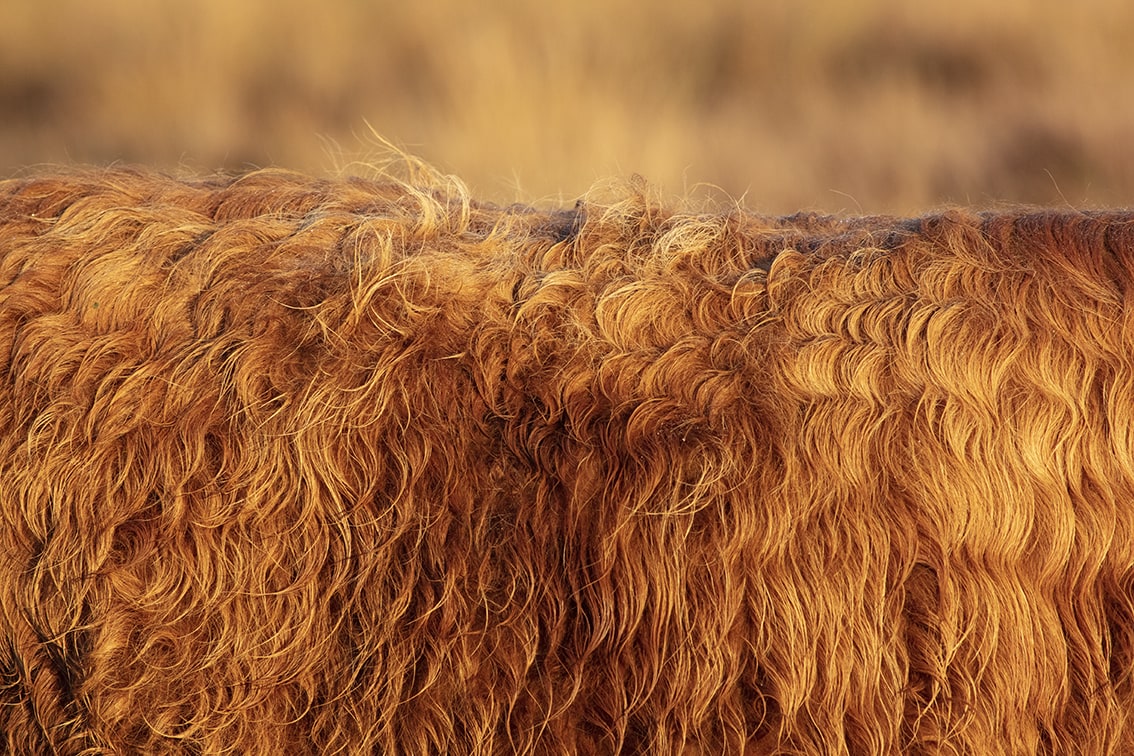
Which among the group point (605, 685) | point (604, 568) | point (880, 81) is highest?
point (880, 81)

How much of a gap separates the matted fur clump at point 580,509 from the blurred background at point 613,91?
12.9 ft

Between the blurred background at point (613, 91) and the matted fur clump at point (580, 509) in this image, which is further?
the blurred background at point (613, 91)

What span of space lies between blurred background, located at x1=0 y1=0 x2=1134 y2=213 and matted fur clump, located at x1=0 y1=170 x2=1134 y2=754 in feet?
12.9

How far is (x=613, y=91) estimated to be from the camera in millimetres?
6789

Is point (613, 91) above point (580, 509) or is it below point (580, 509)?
above

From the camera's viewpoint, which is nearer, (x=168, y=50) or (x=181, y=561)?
(x=181, y=561)

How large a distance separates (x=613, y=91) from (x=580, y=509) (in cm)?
538

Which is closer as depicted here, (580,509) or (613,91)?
(580,509)

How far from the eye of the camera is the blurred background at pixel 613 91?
5.98m

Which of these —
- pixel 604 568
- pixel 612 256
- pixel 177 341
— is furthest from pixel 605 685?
pixel 177 341

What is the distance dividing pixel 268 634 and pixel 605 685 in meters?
0.50

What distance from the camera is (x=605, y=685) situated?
67.2 inches

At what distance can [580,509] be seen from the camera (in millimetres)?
1731

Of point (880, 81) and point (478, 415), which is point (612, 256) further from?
point (880, 81)
